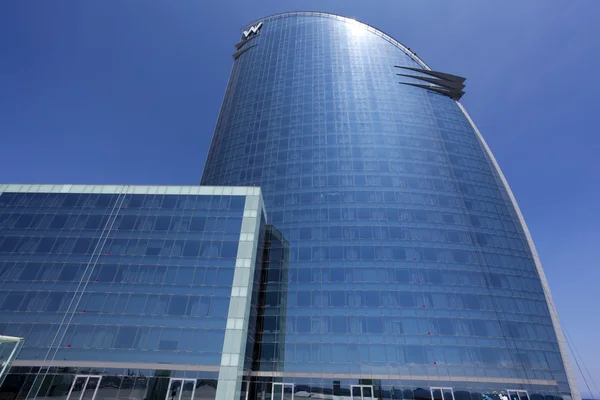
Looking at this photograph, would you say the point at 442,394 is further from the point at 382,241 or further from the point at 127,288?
the point at 127,288

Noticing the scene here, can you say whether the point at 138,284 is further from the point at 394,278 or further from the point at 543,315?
the point at 543,315

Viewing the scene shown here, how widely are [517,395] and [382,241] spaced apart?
25.3m

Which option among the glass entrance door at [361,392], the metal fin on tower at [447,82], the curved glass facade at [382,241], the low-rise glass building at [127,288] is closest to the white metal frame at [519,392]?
the curved glass facade at [382,241]

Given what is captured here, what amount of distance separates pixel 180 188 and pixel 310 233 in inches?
841

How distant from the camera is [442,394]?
39125mm

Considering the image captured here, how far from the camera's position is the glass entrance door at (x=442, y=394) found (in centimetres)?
3900

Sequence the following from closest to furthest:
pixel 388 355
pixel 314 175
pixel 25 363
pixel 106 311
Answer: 1. pixel 25 363
2. pixel 106 311
3. pixel 388 355
4. pixel 314 175

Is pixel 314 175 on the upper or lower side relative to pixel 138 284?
upper

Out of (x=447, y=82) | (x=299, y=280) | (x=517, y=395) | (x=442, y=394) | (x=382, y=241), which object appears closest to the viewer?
(x=442, y=394)

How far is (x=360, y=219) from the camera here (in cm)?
5269

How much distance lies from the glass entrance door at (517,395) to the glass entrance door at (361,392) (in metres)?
17.5

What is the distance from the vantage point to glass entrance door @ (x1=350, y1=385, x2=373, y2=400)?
3926 centimetres

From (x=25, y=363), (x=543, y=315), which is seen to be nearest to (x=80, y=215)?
(x=25, y=363)

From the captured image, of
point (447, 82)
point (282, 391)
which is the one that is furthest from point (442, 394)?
point (447, 82)
